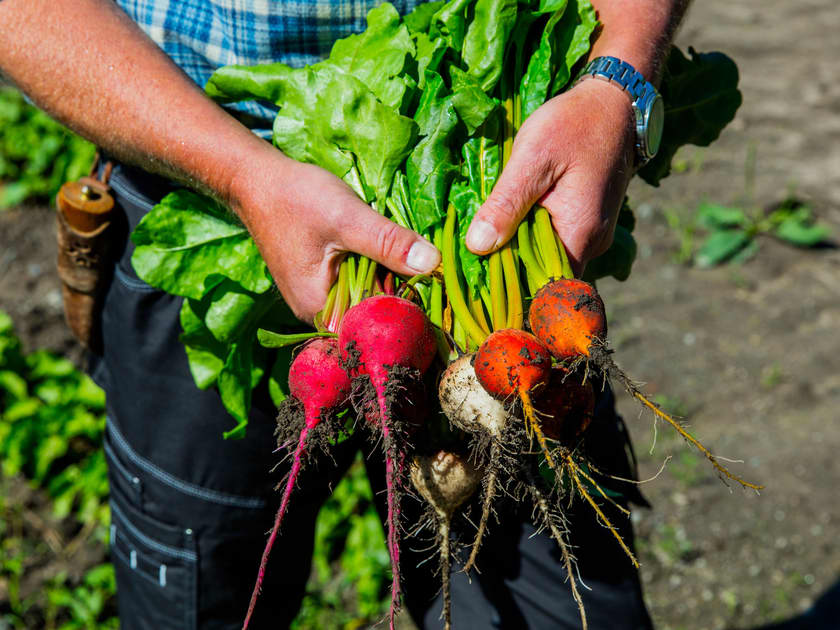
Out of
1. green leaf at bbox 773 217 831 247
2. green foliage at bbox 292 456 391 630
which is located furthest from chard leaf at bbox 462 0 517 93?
green leaf at bbox 773 217 831 247

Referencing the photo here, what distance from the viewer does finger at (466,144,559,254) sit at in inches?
59.1

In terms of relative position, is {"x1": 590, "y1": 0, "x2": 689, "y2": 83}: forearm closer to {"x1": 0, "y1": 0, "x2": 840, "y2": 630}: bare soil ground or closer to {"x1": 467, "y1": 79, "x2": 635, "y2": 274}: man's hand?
{"x1": 467, "y1": 79, "x2": 635, "y2": 274}: man's hand

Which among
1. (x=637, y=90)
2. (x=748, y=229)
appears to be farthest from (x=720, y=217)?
(x=637, y=90)

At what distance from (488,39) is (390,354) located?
0.72 meters

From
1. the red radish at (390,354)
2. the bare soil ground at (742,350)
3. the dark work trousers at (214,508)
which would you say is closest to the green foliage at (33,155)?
the bare soil ground at (742,350)

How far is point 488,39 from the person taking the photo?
1.65 metres

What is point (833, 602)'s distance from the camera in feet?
9.71

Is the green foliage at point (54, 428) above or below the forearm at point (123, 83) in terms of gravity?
below

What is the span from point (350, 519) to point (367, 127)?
84.3 inches

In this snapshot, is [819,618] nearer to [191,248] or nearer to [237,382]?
[237,382]

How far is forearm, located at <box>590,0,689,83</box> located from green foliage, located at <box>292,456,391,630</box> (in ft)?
6.30

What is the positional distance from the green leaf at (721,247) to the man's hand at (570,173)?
3.07 meters

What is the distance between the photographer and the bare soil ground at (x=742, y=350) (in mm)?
3098

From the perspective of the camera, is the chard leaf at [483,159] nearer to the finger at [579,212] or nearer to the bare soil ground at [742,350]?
the finger at [579,212]
